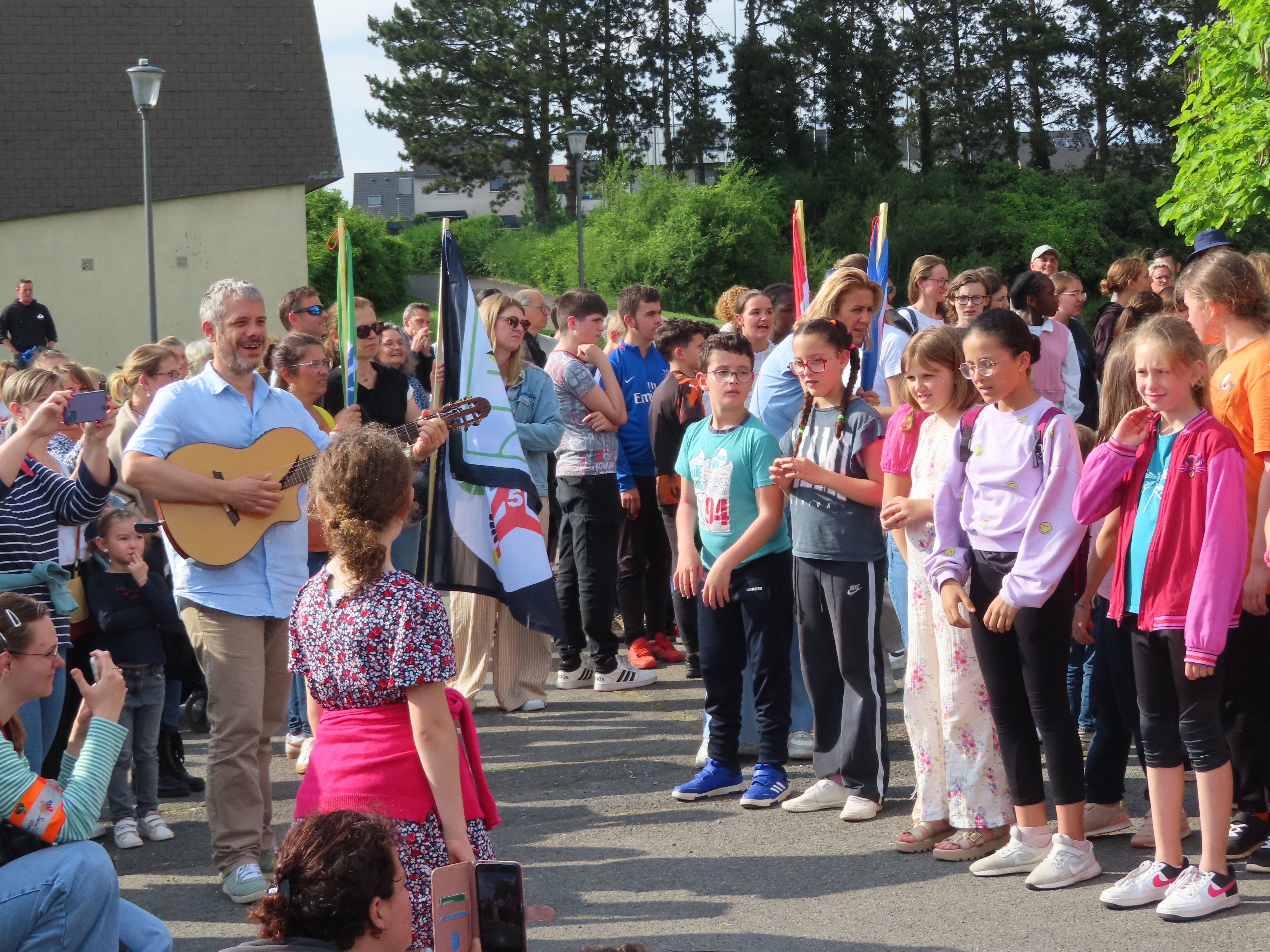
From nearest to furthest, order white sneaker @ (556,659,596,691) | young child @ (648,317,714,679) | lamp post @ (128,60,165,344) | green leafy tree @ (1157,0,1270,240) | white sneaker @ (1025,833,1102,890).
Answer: white sneaker @ (1025,833,1102,890)
young child @ (648,317,714,679)
white sneaker @ (556,659,596,691)
lamp post @ (128,60,165,344)
green leafy tree @ (1157,0,1270,240)

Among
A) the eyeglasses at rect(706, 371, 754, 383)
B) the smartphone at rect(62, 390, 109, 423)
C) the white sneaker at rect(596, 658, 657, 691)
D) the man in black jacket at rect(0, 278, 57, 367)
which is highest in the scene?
the man in black jacket at rect(0, 278, 57, 367)

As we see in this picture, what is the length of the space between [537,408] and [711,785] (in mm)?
2592

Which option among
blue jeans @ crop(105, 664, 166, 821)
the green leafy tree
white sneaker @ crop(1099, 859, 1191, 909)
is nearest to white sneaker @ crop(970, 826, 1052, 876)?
white sneaker @ crop(1099, 859, 1191, 909)

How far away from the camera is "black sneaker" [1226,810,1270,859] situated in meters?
4.55

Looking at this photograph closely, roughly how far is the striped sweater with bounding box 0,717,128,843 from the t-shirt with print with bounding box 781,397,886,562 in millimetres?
2759

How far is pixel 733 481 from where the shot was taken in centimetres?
551

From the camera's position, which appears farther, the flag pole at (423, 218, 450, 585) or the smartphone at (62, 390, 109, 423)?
the flag pole at (423, 218, 450, 585)

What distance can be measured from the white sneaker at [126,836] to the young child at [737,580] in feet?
7.46

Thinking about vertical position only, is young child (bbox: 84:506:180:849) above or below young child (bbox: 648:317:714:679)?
below

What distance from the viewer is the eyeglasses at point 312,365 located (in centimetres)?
651

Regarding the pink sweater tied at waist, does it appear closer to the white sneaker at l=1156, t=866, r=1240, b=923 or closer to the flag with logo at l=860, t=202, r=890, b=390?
the white sneaker at l=1156, t=866, r=1240, b=923

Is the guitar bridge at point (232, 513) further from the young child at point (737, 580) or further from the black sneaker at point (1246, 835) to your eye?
the black sneaker at point (1246, 835)

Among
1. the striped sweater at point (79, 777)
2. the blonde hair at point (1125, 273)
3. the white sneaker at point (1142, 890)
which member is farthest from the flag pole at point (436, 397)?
the blonde hair at point (1125, 273)

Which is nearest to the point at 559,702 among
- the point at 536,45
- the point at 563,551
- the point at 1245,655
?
the point at 563,551
